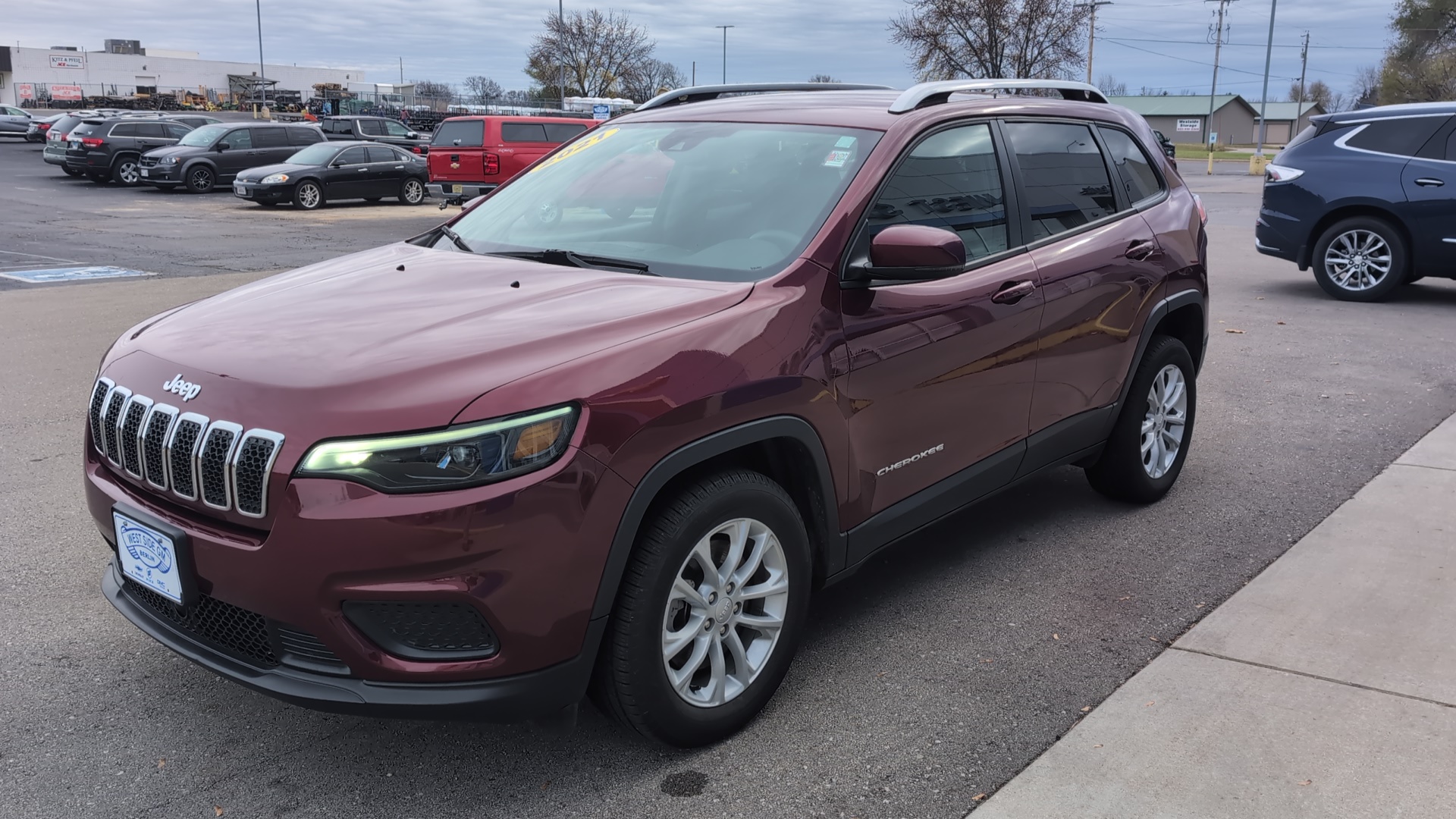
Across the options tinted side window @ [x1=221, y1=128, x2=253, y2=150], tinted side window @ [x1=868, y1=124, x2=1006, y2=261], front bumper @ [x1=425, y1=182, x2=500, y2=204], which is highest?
tinted side window @ [x1=221, y1=128, x2=253, y2=150]

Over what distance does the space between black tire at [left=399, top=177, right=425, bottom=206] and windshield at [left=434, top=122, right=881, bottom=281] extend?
21262 mm

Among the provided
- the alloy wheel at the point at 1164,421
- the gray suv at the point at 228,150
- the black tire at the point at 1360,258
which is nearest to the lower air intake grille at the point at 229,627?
the alloy wheel at the point at 1164,421

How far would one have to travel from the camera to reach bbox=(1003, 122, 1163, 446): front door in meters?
4.23

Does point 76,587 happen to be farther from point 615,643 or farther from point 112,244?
point 112,244

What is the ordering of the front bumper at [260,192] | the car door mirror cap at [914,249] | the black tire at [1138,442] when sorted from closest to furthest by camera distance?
the car door mirror cap at [914,249]
the black tire at [1138,442]
the front bumper at [260,192]

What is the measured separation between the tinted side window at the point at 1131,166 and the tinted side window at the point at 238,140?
25156mm

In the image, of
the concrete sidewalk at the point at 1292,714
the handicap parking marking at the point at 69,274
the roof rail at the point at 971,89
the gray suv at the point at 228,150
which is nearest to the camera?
the concrete sidewalk at the point at 1292,714

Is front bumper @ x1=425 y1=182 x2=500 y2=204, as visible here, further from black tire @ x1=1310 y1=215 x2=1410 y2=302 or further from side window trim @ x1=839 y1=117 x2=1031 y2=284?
side window trim @ x1=839 y1=117 x2=1031 y2=284

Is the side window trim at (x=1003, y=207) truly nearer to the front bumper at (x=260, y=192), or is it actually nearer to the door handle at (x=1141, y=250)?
the door handle at (x=1141, y=250)

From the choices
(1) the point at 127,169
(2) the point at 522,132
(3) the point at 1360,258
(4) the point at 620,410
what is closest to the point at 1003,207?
(4) the point at 620,410

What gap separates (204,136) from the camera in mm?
26375

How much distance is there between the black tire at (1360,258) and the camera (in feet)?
34.7

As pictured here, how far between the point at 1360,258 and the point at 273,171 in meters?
19.3

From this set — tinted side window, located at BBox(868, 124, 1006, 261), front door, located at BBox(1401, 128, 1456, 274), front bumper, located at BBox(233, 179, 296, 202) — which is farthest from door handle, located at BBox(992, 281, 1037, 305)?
front bumper, located at BBox(233, 179, 296, 202)
